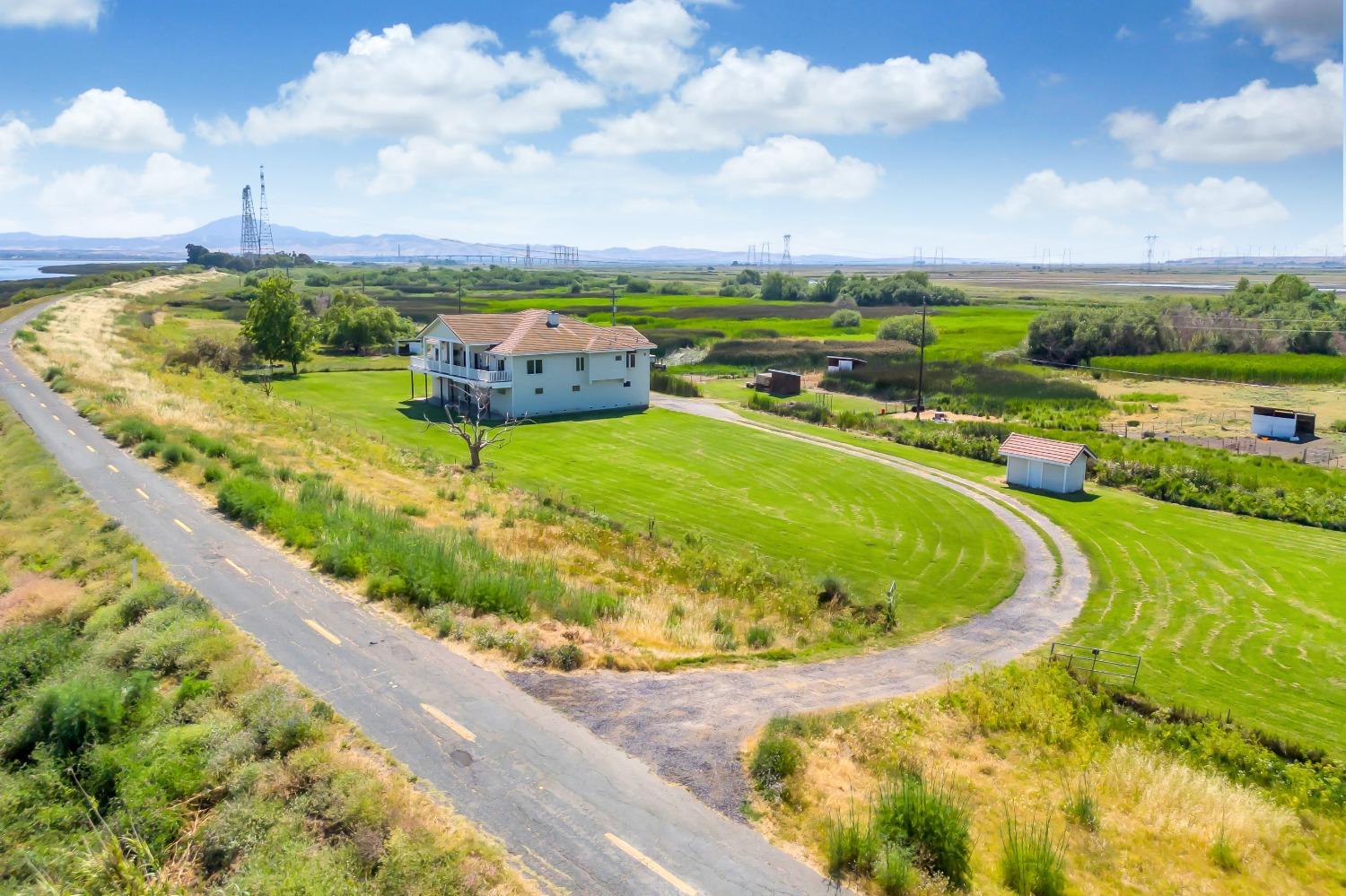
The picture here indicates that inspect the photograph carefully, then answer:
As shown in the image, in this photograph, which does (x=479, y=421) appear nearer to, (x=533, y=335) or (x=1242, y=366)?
(x=533, y=335)

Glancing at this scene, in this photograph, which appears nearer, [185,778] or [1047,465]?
[185,778]

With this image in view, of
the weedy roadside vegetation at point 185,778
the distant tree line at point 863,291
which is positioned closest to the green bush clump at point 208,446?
the weedy roadside vegetation at point 185,778

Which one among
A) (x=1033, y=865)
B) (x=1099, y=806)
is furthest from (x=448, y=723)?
(x=1099, y=806)

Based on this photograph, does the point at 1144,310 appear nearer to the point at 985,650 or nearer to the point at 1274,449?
the point at 1274,449

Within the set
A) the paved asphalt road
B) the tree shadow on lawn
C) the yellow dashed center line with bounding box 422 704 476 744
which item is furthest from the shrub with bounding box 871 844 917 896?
the tree shadow on lawn

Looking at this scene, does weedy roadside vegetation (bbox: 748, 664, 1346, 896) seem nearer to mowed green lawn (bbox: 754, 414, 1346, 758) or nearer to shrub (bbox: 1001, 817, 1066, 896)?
shrub (bbox: 1001, 817, 1066, 896)

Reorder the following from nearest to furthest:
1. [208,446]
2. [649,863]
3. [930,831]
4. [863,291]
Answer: [649,863], [930,831], [208,446], [863,291]
